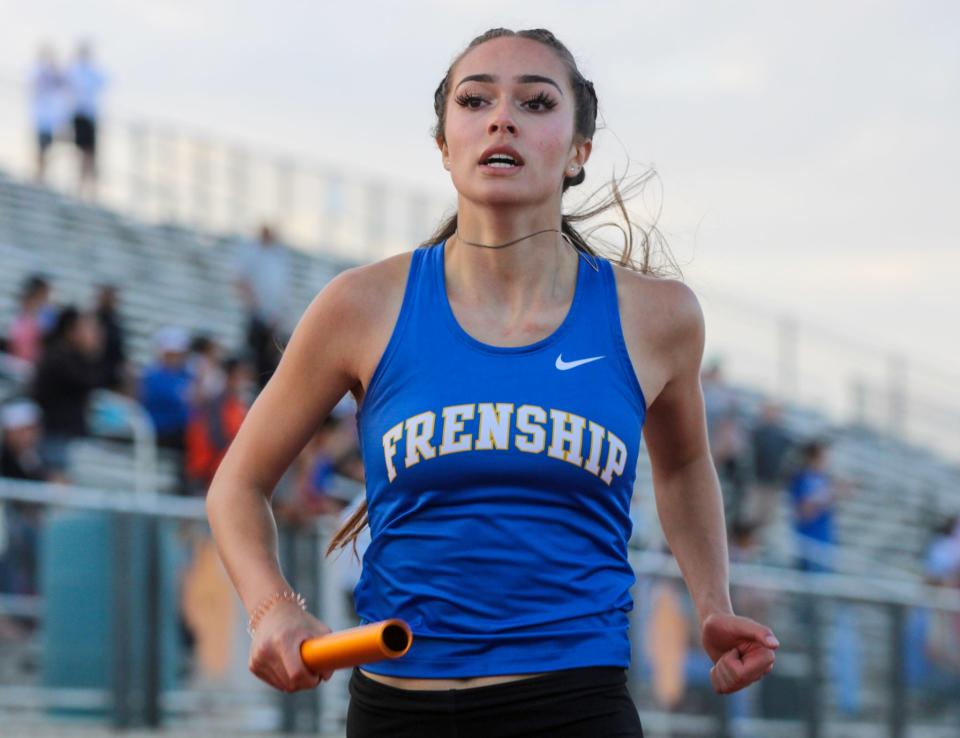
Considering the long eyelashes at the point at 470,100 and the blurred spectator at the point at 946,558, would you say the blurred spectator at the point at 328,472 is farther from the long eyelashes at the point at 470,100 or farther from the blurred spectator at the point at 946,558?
the long eyelashes at the point at 470,100

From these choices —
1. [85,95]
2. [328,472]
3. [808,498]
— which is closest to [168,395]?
[328,472]

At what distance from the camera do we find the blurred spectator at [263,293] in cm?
1559

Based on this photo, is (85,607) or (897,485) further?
(897,485)

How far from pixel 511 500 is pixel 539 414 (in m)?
0.16

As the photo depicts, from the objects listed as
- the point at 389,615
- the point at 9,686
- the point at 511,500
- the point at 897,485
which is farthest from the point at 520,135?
the point at 897,485

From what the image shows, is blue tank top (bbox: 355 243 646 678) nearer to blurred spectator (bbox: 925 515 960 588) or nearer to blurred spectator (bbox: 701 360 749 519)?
blurred spectator (bbox: 925 515 960 588)

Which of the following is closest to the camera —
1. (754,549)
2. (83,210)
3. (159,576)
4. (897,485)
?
(159,576)

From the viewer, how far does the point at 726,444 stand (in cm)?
1647

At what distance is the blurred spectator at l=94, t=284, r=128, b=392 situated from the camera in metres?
12.3

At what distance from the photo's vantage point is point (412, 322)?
11.9 feet

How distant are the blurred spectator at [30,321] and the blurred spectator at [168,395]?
73 centimetres

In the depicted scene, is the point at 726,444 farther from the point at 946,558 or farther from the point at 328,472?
the point at 328,472

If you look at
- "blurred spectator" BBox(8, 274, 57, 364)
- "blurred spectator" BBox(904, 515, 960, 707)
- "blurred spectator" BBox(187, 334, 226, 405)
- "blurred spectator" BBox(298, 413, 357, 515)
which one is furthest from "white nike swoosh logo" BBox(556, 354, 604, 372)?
"blurred spectator" BBox(8, 274, 57, 364)

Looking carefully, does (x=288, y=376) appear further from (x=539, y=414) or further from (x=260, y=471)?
(x=539, y=414)
